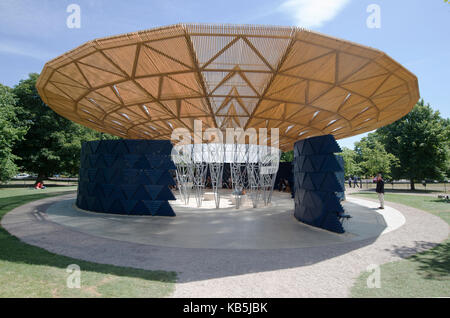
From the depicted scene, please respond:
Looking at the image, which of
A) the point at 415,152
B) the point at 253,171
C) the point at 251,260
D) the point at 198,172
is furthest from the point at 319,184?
the point at 415,152

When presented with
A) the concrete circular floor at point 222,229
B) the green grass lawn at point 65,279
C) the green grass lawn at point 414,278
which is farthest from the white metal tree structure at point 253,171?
the green grass lawn at point 65,279

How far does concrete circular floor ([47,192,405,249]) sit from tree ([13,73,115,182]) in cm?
3100

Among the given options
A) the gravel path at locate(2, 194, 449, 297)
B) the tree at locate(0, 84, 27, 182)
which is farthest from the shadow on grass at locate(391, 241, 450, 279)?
the tree at locate(0, 84, 27, 182)

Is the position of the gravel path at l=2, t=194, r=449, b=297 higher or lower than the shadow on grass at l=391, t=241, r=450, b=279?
lower

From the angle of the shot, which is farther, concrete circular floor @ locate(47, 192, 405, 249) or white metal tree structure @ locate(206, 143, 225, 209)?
white metal tree structure @ locate(206, 143, 225, 209)

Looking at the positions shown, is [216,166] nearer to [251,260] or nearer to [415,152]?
[251,260]

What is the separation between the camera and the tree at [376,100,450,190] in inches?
1620

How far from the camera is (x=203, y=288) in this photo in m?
5.86

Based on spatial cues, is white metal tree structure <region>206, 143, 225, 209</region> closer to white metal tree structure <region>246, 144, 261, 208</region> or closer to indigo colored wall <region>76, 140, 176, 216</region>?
white metal tree structure <region>246, 144, 261, 208</region>

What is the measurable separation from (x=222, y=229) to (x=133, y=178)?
8.13 metres

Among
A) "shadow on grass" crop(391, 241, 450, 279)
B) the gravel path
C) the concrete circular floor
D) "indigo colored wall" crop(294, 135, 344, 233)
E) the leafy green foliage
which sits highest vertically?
the leafy green foliage

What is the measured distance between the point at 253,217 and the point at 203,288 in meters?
11.1

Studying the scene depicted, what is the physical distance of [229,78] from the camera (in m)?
13.2

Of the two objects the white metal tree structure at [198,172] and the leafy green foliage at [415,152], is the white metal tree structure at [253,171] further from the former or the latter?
the leafy green foliage at [415,152]
